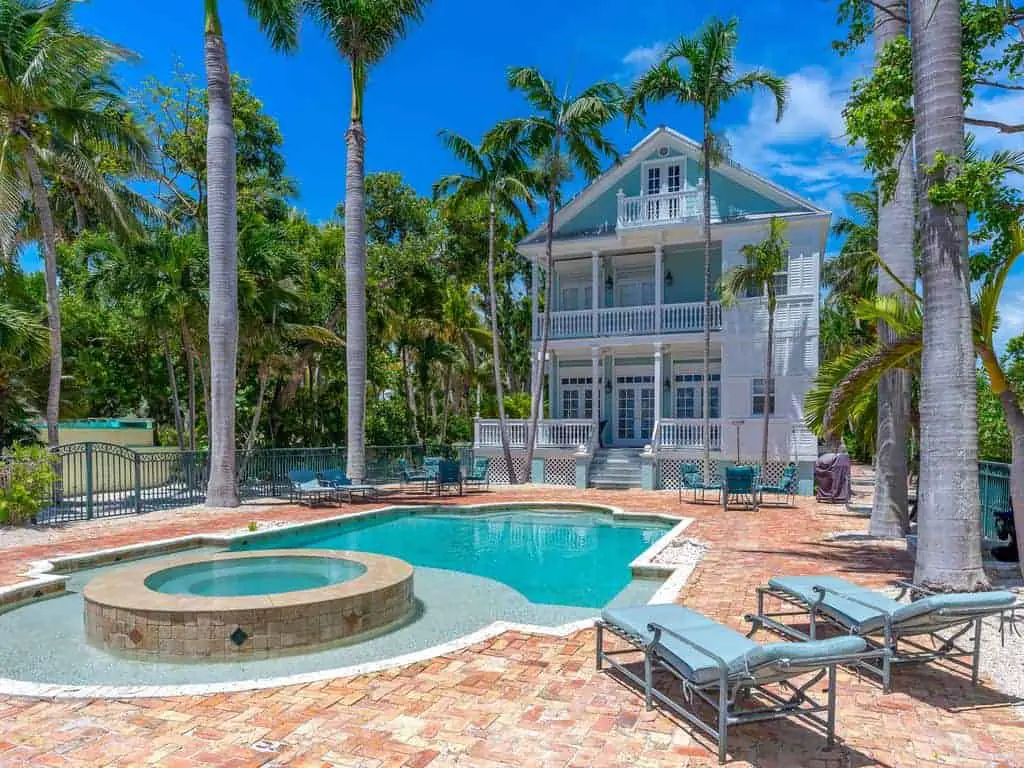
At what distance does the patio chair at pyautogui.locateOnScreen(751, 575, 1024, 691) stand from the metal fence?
13.4 meters

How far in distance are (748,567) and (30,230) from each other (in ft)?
72.2

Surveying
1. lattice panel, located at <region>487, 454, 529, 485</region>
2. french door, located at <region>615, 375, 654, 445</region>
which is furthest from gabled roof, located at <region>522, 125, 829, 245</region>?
lattice panel, located at <region>487, 454, 529, 485</region>

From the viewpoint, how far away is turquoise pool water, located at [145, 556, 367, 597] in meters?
8.42

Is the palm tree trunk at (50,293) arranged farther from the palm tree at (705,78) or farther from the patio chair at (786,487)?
the patio chair at (786,487)

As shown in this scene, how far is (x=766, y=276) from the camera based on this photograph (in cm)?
1991

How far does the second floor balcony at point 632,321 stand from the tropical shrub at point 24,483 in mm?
15007

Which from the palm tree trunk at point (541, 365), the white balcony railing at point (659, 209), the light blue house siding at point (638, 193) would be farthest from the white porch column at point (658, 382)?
the light blue house siding at point (638, 193)

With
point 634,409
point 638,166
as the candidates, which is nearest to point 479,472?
point 634,409

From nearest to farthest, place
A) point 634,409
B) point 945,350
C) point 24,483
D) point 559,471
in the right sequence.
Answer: point 945,350
point 24,483
point 559,471
point 634,409

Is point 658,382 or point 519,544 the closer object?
point 519,544

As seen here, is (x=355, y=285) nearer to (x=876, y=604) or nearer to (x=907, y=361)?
(x=907, y=361)

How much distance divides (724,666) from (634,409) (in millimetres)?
20940

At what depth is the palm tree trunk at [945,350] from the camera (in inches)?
281

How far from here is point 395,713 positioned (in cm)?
474
